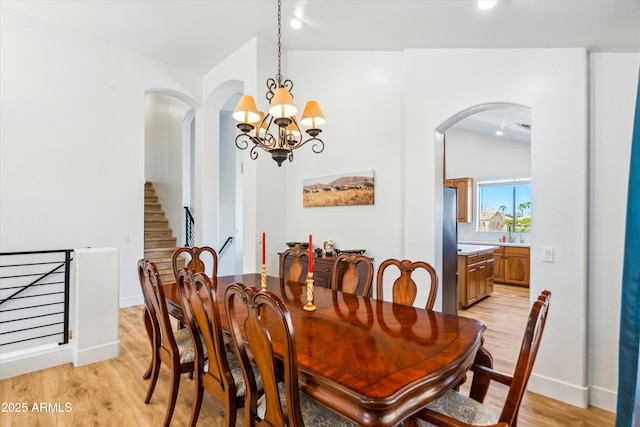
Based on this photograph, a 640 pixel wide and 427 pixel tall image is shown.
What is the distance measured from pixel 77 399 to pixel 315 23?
4.14 meters

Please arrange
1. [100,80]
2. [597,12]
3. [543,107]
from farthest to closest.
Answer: [100,80] → [543,107] → [597,12]

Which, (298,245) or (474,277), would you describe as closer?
(298,245)

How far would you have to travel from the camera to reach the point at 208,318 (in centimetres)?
172

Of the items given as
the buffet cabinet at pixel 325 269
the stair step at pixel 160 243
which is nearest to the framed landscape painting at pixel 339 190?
the buffet cabinet at pixel 325 269

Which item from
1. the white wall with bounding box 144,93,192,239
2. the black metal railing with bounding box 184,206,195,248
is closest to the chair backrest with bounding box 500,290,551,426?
the black metal railing with bounding box 184,206,195,248

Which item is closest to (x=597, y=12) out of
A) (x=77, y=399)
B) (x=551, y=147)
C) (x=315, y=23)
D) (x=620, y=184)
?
(x=551, y=147)

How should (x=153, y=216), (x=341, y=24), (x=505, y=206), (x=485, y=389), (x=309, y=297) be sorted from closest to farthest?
(x=485, y=389)
(x=309, y=297)
(x=341, y=24)
(x=153, y=216)
(x=505, y=206)

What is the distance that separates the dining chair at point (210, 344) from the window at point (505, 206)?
7.30 m

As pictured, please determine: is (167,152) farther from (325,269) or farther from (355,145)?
(325,269)

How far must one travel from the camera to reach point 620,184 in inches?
93.2


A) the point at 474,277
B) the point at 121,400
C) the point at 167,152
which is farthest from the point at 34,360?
the point at 474,277

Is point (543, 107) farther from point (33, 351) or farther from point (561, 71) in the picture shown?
point (33, 351)

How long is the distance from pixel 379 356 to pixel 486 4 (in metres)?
2.55

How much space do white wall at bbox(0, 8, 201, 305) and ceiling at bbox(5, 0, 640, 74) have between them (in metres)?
0.29
